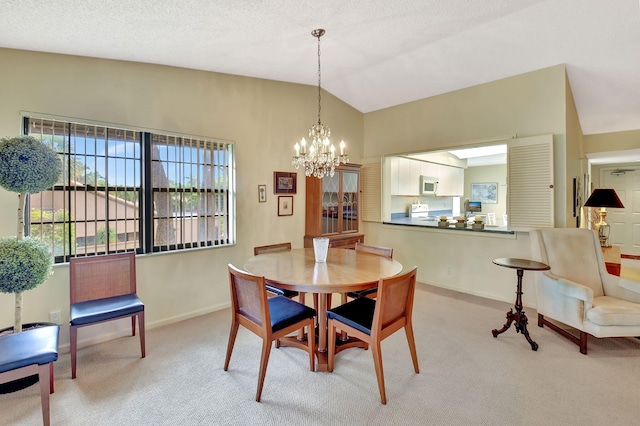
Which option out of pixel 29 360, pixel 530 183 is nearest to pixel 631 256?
pixel 530 183

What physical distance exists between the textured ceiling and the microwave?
6.93 ft

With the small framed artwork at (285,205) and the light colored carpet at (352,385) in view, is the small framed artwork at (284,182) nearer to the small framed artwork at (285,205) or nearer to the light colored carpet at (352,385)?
the small framed artwork at (285,205)

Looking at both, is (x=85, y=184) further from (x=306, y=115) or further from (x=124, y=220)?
(x=306, y=115)

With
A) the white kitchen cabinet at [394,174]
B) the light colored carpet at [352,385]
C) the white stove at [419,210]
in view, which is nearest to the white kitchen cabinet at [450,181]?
the white stove at [419,210]

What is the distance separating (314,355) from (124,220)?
2206 millimetres

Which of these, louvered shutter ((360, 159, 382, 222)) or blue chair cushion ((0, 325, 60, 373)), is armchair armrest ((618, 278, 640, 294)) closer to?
louvered shutter ((360, 159, 382, 222))

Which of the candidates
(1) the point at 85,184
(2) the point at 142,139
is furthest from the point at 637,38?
(1) the point at 85,184

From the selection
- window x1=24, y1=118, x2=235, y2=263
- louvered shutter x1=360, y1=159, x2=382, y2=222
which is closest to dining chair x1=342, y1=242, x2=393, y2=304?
window x1=24, y1=118, x2=235, y2=263

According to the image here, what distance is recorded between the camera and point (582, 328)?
2.52 meters

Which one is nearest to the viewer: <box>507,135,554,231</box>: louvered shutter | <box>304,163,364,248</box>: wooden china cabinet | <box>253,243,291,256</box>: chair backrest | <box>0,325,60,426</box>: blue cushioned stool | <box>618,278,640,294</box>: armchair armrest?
<box>0,325,60,426</box>: blue cushioned stool

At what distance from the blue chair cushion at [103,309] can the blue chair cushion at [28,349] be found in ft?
0.90

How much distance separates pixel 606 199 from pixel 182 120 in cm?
488

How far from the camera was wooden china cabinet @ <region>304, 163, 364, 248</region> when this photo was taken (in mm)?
4242

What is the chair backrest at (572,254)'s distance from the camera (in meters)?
2.93
